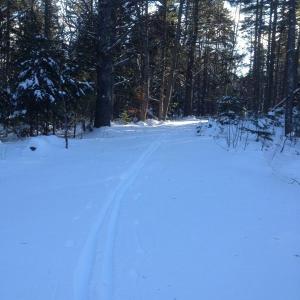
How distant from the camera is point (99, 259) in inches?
165

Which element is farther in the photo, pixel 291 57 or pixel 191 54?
pixel 191 54

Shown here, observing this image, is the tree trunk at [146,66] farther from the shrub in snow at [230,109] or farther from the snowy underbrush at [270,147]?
the snowy underbrush at [270,147]

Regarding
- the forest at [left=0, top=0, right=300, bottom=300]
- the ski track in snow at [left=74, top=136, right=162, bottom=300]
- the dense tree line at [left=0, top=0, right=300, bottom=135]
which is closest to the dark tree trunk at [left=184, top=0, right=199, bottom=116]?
the dense tree line at [left=0, top=0, right=300, bottom=135]

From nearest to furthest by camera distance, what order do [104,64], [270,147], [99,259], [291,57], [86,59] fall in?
1. [99,259]
2. [270,147]
3. [291,57]
4. [86,59]
5. [104,64]

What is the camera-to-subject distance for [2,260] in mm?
4234

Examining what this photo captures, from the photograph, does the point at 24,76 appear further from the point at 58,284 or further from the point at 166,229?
the point at 58,284

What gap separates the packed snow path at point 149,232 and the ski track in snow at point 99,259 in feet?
0.03

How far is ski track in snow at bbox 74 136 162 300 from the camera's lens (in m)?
3.59

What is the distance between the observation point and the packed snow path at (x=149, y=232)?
3717 millimetres

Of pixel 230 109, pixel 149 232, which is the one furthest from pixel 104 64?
pixel 149 232

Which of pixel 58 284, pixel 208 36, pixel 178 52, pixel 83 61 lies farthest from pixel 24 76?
pixel 208 36

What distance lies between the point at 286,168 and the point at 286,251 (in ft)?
17.9

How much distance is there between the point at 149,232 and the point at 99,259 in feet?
3.18

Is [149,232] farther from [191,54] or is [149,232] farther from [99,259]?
[191,54]
